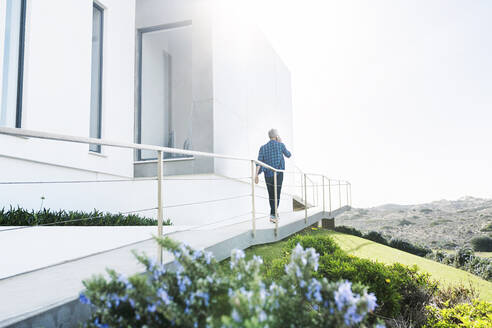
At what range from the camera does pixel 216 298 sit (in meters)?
1.63

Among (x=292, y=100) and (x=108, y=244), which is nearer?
(x=108, y=244)

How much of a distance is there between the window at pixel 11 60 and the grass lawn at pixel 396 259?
3.78 metres

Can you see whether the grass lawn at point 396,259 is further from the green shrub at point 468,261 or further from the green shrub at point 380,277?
the green shrub at point 468,261

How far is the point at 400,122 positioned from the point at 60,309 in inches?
532

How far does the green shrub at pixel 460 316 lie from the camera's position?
324cm

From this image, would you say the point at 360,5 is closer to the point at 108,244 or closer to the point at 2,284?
the point at 108,244

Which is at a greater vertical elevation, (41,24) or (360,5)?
(360,5)

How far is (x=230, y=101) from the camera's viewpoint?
8547 mm

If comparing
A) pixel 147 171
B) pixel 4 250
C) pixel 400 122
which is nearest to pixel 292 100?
pixel 400 122

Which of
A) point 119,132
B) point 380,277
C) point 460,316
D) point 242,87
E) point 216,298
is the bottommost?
point 460,316

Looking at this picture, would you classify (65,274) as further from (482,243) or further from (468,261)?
(482,243)

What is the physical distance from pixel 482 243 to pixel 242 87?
26.3ft

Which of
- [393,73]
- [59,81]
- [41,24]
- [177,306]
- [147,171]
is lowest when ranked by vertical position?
[177,306]

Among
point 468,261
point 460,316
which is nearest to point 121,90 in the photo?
point 460,316
